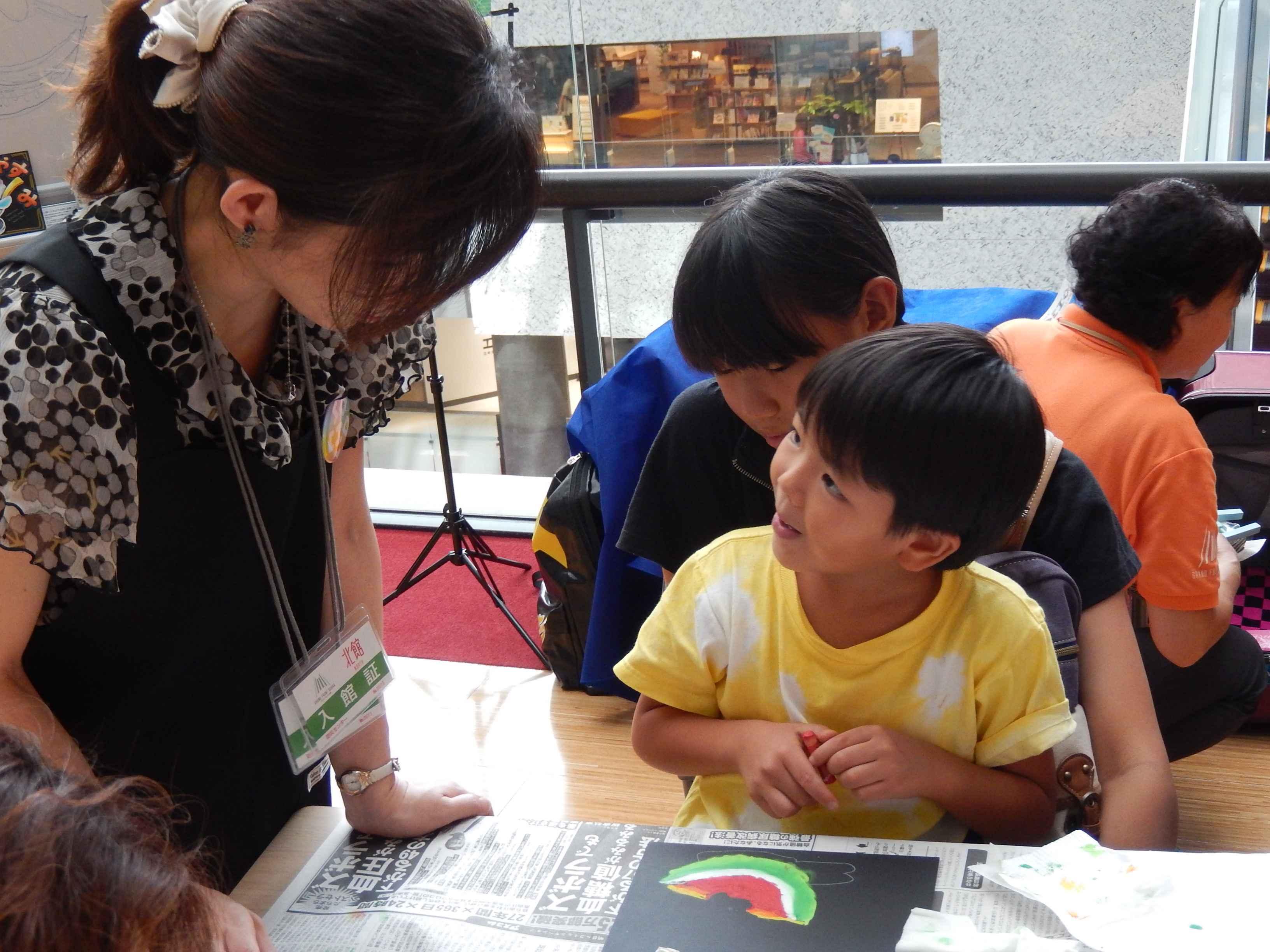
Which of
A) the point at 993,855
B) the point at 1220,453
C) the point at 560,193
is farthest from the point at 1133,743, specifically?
the point at 560,193

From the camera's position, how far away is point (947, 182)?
2.24m

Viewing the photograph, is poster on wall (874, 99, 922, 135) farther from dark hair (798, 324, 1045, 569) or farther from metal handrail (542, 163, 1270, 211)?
dark hair (798, 324, 1045, 569)

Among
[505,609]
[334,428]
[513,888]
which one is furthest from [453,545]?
[513,888]

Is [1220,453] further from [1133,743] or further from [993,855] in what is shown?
[993,855]

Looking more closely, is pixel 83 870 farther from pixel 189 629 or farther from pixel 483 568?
pixel 483 568

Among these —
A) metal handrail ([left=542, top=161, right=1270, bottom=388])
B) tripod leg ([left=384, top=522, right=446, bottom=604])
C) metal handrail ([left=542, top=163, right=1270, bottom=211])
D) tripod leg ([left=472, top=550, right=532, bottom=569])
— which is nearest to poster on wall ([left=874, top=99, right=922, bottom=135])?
metal handrail ([left=542, top=161, right=1270, bottom=388])

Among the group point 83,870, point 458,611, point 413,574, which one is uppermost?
point 83,870

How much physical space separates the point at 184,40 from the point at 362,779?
0.65m

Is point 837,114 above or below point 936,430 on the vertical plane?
above

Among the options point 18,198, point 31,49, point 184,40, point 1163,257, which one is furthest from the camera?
point 31,49

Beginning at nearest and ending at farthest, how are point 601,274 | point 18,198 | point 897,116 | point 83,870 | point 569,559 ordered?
point 83,870 < point 569,559 < point 601,274 < point 18,198 < point 897,116

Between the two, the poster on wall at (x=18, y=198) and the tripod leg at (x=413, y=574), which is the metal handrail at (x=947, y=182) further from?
the poster on wall at (x=18, y=198)

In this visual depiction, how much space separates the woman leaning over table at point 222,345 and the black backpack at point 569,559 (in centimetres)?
107

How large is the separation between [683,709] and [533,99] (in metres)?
0.58
